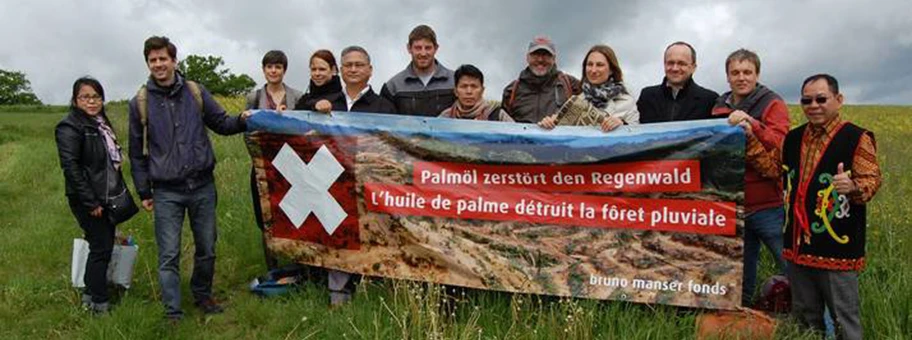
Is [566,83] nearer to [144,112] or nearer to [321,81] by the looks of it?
[321,81]

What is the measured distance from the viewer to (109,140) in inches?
213

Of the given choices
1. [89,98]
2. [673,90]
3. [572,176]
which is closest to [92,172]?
[89,98]

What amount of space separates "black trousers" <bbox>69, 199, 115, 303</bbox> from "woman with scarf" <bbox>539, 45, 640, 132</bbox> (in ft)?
11.5

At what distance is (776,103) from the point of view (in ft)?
15.6

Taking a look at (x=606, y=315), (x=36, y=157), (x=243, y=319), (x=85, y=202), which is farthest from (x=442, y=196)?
(x=36, y=157)

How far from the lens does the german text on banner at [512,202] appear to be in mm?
4711

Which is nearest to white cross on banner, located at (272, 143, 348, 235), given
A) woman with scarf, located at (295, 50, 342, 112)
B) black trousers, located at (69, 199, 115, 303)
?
woman with scarf, located at (295, 50, 342, 112)

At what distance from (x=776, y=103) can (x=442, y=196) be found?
243 cm

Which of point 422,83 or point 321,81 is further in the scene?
point 422,83

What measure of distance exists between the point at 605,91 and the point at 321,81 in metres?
2.28

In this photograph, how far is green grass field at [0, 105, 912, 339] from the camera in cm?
449

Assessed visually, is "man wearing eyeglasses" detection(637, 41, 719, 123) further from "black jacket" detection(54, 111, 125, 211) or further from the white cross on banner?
"black jacket" detection(54, 111, 125, 211)

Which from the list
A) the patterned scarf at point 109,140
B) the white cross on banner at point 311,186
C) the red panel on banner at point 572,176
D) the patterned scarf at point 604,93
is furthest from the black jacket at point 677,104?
the patterned scarf at point 109,140

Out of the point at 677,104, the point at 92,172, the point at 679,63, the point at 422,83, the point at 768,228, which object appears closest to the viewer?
the point at 768,228
